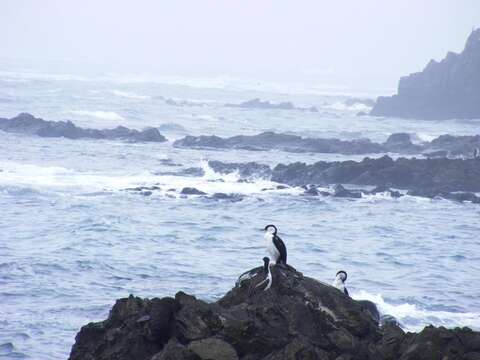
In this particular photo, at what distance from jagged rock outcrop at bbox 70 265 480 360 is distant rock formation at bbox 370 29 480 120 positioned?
220ft

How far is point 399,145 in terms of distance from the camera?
6091 centimetres

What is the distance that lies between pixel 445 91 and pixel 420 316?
60.4 metres

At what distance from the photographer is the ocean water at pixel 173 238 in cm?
2464

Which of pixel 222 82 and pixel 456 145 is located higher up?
pixel 222 82

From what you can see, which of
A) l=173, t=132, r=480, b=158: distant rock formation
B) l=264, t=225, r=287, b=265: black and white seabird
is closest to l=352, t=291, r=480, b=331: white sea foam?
l=264, t=225, r=287, b=265: black and white seabird

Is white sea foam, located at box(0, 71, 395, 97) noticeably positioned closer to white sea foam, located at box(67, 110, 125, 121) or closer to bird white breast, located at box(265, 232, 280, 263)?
white sea foam, located at box(67, 110, 125, 121)

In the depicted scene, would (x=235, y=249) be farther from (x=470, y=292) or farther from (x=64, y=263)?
(x=470, y=292)

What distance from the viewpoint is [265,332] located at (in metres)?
15.5

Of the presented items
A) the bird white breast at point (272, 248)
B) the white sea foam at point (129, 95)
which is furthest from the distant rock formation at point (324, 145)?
the bird white breast at point (272, 248)

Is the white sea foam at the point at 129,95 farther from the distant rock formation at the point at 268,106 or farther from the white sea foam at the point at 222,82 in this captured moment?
the white sea foam at the point at 222,82

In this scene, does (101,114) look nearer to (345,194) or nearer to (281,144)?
(281,144)

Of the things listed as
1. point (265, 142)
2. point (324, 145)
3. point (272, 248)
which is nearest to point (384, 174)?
point (324, 145)

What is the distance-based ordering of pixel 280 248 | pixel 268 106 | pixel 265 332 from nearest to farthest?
pixel 265 332
pixel 280 248
pixel 268 106

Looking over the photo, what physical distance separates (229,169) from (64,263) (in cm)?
1976
